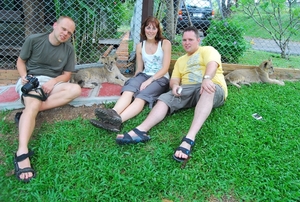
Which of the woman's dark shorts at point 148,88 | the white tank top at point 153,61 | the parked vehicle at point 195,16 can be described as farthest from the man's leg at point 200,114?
the parked vehicle at point 195,16

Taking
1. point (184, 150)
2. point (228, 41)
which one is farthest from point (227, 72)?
point (184, 150)

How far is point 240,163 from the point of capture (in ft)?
8.08

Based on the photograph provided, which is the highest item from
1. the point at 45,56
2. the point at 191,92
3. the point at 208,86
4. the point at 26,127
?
the point at 45,56

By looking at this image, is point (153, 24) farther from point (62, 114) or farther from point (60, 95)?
point (62, 114)

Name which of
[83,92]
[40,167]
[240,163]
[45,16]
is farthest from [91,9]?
[240,163]

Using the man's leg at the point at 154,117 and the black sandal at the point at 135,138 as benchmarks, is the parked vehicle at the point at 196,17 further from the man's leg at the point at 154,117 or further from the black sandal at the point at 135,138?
the black sandal at the point at 135,138

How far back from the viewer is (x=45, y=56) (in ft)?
10.2

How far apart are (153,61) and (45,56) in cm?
150

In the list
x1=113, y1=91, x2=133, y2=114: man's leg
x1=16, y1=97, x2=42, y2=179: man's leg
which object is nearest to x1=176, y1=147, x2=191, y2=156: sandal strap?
x1=113, y1=91, x2=133, y2=114: man's leg

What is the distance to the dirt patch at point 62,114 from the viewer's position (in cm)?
314

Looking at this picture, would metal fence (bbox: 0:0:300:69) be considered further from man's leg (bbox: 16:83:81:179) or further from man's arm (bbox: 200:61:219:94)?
man's leg (bbox: 16:83:81:179)

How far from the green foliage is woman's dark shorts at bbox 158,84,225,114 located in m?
2.53

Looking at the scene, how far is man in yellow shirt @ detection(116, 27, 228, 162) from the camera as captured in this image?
262cm

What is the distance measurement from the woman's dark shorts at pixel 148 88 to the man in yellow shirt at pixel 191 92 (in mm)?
200
